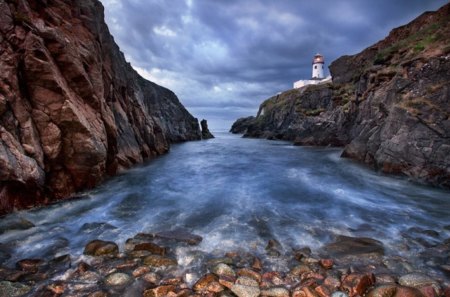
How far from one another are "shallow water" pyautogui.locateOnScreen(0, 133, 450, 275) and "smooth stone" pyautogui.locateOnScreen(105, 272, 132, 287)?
5.29 feet

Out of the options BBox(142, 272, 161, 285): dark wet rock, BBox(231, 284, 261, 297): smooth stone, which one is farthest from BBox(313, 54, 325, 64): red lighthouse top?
BBox(142, 272, 161, 285): dark wet rock

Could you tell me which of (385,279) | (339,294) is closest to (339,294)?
(339,294)

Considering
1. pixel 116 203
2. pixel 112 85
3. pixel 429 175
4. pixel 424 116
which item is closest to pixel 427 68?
pixel 424 116

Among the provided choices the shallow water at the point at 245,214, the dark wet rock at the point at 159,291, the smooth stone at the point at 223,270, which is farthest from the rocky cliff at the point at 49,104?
the smooth stone at the point at 223,270

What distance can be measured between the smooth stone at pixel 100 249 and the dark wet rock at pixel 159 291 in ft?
7.83

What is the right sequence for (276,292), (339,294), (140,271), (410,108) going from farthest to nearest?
(410,108) < (140,271) < (276,292) < (339,294)

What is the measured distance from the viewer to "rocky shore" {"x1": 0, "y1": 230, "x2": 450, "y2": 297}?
243 inches

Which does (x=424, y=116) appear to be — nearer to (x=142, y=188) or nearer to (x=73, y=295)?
(x=142, y=188)

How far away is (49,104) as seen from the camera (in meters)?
13.1

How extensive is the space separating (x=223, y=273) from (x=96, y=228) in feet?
19.7

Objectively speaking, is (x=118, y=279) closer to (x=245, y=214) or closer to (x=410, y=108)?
(x=245, y=214)

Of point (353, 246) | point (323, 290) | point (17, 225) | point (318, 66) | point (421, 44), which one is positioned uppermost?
point (318, 66)

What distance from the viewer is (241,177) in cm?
2220

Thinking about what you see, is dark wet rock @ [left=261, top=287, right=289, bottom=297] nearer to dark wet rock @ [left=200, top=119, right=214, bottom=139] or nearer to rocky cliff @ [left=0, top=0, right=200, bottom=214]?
rocky cliff @ [left=0, top=0, right=200, bottom=214]
